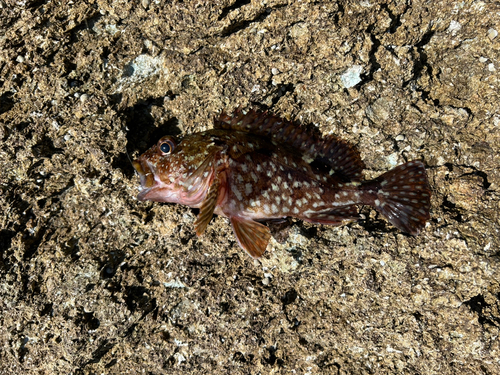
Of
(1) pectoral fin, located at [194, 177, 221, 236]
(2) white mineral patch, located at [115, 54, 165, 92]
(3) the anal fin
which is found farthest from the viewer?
(2) white mineral patch, located at [115, 54, 165, 92]

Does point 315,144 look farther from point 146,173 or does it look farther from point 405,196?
point 146,173

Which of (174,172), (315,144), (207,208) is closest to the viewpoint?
(207,208)

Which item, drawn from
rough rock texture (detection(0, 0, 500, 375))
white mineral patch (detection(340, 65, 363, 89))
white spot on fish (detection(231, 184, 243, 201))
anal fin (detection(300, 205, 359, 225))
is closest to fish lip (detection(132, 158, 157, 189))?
rough rock texture (detection(0, 0, 500, 375))

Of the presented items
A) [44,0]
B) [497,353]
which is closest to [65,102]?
[44,0]

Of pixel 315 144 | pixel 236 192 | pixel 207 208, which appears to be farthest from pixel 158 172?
pixel 315 144

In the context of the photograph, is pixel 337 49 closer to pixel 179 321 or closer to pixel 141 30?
pixel 141 30

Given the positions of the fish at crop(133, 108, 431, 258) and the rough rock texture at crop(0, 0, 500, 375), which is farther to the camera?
the rough rock texture at crop(0, 0, 500, 375)

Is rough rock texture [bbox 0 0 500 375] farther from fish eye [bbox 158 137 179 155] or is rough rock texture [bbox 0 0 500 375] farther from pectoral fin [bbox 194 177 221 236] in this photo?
pectoral fin [bbox 194 177 221 236]
